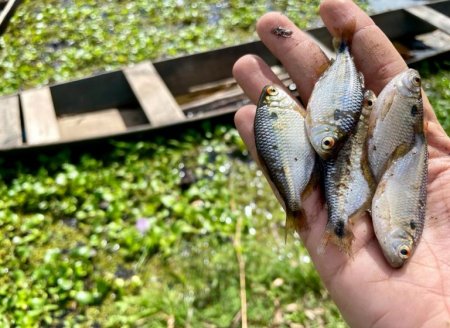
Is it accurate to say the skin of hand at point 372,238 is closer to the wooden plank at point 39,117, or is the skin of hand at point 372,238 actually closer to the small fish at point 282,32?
Answer: the small fish at point 282,32

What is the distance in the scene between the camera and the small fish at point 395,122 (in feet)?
10.8

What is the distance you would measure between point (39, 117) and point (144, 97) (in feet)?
3.93

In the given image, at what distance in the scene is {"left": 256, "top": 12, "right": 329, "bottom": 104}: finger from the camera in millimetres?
4105

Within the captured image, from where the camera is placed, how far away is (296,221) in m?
3.25

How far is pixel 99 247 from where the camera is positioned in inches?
192

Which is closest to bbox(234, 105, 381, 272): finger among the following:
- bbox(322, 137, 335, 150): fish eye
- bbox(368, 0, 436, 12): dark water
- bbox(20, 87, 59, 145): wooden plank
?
bbox(322, 137, 335, 150): fish eye

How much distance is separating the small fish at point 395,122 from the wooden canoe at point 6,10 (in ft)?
22.4

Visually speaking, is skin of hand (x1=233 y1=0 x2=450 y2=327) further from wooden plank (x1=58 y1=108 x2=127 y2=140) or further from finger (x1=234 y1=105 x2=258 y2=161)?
wooden plank (x1=58 y1=108 x2=127 y2=140)

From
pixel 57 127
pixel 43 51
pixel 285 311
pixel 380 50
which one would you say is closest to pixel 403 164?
pixel 380 50

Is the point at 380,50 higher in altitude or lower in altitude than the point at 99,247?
higher

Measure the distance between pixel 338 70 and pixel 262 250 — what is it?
185cm

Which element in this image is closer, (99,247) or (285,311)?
(285,311)

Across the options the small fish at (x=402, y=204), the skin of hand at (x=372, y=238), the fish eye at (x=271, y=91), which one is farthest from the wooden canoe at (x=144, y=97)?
the small fish at (x=402, y=204)

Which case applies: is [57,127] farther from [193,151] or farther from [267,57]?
[267,57]
